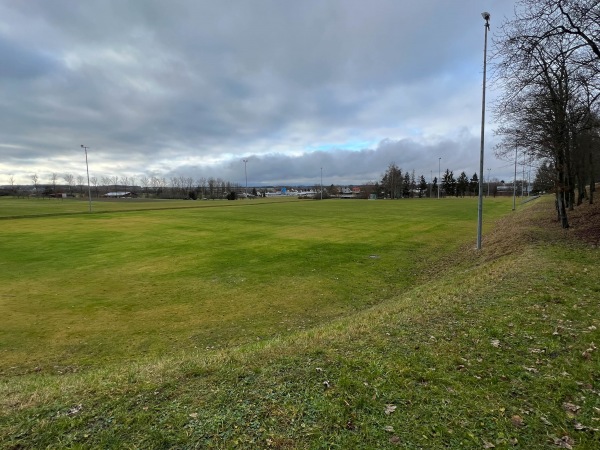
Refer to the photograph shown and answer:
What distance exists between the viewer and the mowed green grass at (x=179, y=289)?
32.2 feet

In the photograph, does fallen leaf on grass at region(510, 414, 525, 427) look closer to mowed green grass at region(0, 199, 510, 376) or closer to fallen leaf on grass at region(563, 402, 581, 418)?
fallen leaf on grass at region(563, 402, 581, 418)

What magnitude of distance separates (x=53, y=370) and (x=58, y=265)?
15027 mm

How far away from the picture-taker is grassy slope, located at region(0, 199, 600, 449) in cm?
385

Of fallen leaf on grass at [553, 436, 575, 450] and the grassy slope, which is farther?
the grassy slope

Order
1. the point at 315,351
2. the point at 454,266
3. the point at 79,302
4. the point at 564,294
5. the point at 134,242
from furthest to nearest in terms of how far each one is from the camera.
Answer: the point at 134,242
the point at 454,266
the point at 79,302
the point at 564,294
the point at 315,351

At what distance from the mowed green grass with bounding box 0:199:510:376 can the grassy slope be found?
4.12 meters

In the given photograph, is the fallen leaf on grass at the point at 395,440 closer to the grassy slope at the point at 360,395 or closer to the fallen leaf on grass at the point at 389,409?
the grassy slope at the point at 360,395

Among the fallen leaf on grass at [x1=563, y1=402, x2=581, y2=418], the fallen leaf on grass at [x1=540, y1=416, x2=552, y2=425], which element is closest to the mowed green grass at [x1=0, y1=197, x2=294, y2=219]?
the fallen leaf on grass at [x1=540, y1=416, x2=552, y2=425]

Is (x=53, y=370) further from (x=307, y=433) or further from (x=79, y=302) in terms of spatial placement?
(x=307, y=433)

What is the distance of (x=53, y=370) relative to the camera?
8078mm

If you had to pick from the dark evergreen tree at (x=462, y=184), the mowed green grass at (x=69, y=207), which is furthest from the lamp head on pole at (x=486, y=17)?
the dark evergreen tree at (x=462, y=184)

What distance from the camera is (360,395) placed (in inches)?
182

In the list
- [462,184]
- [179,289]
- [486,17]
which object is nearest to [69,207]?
[179,289]

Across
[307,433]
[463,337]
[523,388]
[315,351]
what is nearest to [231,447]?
[307,433]
